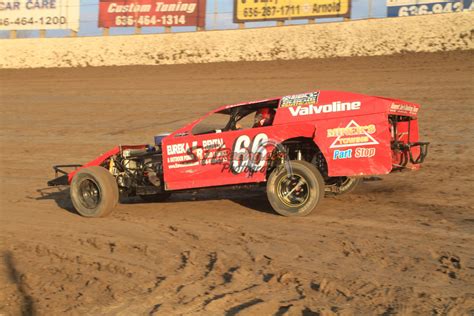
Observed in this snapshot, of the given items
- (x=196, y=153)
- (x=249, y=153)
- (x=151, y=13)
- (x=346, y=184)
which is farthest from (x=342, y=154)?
(x=151, y=13)

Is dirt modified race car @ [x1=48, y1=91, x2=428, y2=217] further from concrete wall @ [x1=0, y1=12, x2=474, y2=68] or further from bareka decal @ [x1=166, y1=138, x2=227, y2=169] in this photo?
concrete wall @ [x1=0, y1=12, x2=474, y2=68]

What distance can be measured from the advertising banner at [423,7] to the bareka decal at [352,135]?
1528 cm

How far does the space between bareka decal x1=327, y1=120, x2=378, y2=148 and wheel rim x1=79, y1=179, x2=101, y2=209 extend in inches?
138

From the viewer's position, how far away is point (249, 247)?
19.9 feet

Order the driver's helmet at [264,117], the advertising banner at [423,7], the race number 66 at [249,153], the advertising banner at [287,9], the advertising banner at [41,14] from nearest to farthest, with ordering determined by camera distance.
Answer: the race number 66 at [249,153]
the driver's helmet at [264,117]
the advertising banner at [423,7]
the advertising banner at [287,9]
the advertising banner at [41,14]

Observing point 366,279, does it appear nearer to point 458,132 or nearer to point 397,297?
point 397,297

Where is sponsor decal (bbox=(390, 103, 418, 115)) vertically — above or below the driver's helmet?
above

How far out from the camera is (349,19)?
877 inches

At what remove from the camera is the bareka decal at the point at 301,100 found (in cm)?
733

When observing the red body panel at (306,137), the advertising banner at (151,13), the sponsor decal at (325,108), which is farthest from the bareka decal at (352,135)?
the advertising banner at (151,13)

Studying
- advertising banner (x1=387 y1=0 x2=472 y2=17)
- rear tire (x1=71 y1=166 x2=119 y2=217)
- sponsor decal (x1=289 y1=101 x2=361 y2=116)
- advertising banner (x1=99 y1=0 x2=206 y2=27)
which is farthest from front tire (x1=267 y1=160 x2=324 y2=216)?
advertising banner (x1=99 y1=0 x2=206 y2=27)

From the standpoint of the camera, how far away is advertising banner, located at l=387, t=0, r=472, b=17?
66.1 feet

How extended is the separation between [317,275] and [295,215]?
2.26 meters

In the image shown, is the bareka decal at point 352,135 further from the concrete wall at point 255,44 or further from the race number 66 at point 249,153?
the concrete wall at point 255,44
